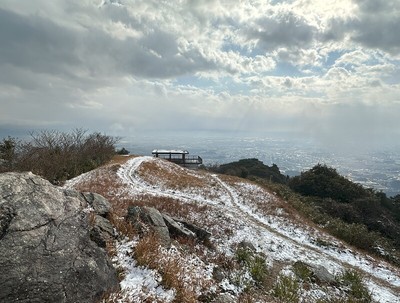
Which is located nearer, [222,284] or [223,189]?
[222,284]

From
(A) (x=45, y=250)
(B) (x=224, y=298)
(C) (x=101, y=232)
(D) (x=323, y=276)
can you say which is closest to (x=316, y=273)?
(D) (x=323, y=276)

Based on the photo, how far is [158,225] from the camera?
11391mm

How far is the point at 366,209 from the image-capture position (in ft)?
99.2

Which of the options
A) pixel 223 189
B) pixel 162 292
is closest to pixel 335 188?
pixel 223 189

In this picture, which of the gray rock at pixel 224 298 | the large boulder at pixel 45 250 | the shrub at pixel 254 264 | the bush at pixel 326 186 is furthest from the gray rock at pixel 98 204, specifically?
the bush at pixel 326 186

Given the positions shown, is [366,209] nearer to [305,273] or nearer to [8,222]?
[305,273]

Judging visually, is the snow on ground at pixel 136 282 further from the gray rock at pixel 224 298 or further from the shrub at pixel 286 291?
the shrub at pixel 286 291

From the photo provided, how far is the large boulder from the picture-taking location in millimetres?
5461

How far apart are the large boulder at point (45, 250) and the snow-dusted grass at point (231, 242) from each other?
1030mm

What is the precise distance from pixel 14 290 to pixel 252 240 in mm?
13830

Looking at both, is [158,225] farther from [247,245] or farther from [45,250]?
[247,245]

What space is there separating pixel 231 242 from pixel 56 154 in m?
25.7

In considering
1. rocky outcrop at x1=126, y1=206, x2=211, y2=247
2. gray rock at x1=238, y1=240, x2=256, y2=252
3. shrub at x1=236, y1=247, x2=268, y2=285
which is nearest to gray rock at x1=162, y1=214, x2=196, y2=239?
rocky outcrop at x1=126, y1=206, x2=211, y2=247

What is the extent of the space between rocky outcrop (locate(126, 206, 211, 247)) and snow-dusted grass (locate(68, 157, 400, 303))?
0.65 metres
